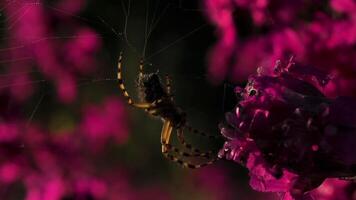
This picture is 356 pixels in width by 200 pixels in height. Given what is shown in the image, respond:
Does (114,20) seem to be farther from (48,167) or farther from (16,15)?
(48,167)

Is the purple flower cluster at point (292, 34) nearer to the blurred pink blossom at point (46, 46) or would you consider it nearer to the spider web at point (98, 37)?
the spider web at point (98, 37)

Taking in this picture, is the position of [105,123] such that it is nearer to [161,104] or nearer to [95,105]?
[95,105]

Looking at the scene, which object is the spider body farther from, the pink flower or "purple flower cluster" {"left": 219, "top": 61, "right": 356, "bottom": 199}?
the pink flower

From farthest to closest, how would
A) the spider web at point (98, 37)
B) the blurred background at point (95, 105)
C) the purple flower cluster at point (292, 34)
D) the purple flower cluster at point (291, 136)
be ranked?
the spider web at point (98, 37)
the blurred background at point (95, 105)
the purple flower cluster at point (292, 34)
the purple flower cluster at point (291, 136)

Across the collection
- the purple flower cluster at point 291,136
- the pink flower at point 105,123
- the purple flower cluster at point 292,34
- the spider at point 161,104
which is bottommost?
the pink flower at point 105,123

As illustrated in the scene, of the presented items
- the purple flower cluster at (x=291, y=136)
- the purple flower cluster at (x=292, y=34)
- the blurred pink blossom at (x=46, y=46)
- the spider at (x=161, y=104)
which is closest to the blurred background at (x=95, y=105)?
the blurred pink blossom at (x=46, y=46)
